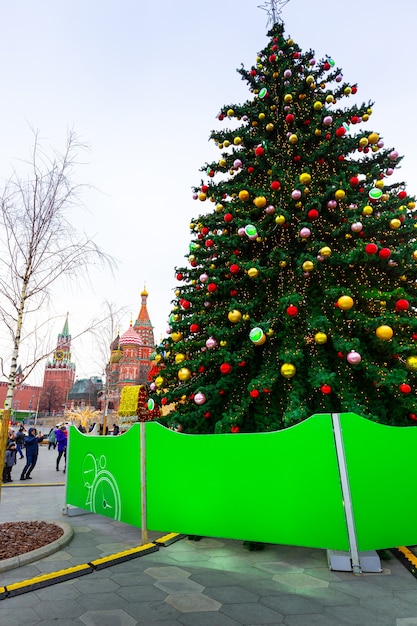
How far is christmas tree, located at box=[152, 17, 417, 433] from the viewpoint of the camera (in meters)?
4.98

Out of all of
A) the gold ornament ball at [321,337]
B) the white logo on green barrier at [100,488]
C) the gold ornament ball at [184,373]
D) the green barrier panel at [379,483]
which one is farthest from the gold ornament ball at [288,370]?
the white logo on green barrier at [100,488]

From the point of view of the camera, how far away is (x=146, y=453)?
504cm

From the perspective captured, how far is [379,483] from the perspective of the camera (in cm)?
384

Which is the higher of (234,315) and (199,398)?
(234,315)

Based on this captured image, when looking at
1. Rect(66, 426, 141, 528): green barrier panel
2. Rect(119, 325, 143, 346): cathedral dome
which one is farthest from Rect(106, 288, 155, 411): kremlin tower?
Rect(66, 426, 141, 528): green barrier panel

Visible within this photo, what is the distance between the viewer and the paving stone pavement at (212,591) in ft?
9.62

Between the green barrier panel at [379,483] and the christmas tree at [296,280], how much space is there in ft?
2.27

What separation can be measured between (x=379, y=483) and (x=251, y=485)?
1.38m

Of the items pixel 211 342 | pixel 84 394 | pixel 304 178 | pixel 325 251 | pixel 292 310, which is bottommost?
pixel 211 342

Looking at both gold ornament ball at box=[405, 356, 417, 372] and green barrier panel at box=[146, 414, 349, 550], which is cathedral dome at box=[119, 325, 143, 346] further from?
gold ornament ball at box=[405, 356, 417, 372]

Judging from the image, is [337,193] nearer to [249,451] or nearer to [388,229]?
[388,229]

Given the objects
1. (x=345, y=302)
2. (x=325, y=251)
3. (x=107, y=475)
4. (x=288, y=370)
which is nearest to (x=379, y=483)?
(x=288, y=370)

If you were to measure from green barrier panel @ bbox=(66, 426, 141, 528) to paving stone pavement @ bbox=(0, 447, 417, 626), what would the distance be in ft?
1.77

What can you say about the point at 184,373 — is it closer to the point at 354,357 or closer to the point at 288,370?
the point at 288,370
